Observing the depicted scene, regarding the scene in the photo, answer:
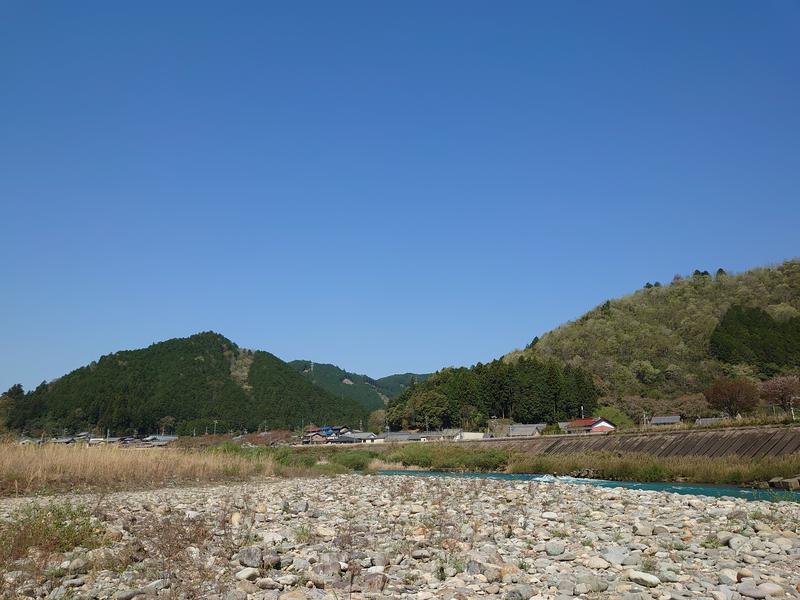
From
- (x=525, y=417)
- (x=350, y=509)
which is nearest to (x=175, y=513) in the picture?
(x=350, y=509)

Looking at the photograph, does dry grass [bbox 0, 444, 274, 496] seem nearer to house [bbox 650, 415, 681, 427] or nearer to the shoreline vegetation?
the shoreline vegetation

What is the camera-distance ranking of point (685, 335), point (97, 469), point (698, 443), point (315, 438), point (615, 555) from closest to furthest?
1. point (615, 555)
2. point (97, 469)
3. point (698, 443)
4. point (685, 335)
5. point (315, 438)

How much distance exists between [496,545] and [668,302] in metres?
141

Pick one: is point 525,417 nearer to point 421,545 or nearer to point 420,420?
point 420,420

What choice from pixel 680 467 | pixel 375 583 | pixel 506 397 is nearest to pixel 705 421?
pixel 680 467

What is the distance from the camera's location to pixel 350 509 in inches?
558

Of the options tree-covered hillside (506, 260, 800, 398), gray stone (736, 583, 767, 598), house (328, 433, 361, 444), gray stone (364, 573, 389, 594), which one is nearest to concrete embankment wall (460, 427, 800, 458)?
gray stone (736, 583, 767, 598)

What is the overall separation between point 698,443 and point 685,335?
92606mm

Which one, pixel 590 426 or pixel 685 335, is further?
pixel 685 335

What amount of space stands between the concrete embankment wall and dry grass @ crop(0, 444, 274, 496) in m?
26.2

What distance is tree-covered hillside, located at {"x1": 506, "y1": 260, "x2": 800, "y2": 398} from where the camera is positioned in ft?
330

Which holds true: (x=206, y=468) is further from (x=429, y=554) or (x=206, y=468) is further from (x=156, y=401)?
(x=156, y=401)

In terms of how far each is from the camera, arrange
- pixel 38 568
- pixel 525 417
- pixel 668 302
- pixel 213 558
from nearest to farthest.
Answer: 1. pixel 38 568
2. pixel 213 558
3. pixel 525 417
4. pixel 668 302

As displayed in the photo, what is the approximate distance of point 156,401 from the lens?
161 metres
